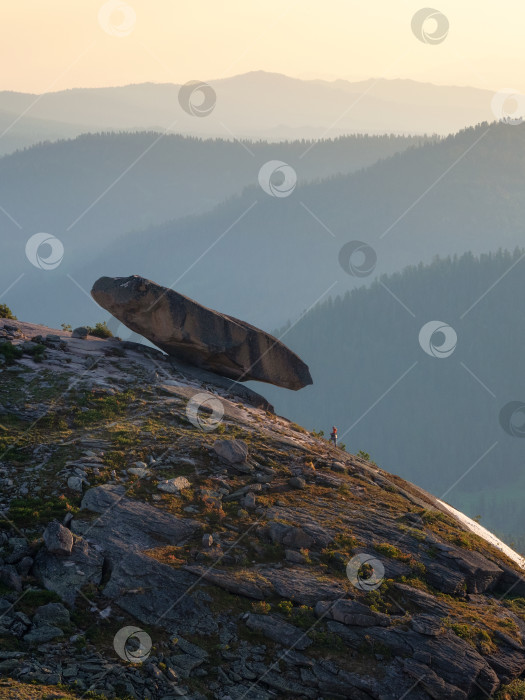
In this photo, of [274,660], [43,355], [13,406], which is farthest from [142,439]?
[274,660]

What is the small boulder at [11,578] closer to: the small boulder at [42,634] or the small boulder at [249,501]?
the small boulder at [42,634]

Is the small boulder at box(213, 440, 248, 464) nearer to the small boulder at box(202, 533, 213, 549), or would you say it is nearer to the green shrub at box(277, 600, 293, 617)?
the small boulder at box(202, 533, 213, 549)

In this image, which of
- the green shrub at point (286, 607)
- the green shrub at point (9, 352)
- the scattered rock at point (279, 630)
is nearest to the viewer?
the scattered rock at point (279, 630)

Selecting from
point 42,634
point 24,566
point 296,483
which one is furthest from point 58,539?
point 296,483

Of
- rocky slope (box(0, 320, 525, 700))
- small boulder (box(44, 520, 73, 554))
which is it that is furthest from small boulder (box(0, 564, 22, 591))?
small boulder (box(44, 520, 73, 554))

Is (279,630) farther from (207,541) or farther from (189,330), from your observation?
(189,330)

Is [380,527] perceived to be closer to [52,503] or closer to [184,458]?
[184,458]

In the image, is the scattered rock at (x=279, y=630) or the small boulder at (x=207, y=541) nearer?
A: the scattered rock at (x=279, y=630)

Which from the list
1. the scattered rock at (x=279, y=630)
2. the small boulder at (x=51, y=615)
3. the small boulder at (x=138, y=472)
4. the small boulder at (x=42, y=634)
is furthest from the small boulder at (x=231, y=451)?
the small boulder at (x=42, y=634)
